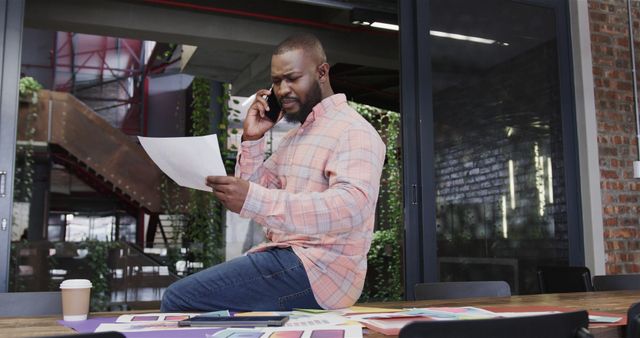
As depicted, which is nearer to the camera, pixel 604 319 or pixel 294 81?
pixel 604 319

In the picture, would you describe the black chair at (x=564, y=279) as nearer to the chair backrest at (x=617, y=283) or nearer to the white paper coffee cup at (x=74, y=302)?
the chair backrest at (x=617, y=283)

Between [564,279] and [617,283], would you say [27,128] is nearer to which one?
[564,279]

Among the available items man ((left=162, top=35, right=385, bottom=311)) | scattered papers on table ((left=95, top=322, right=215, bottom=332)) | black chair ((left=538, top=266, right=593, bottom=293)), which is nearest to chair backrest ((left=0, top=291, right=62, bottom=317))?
man ((left=162, top=35, right=385, bottom=311))

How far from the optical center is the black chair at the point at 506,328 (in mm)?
1028

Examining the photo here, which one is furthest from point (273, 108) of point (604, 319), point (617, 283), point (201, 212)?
point (201, 212)

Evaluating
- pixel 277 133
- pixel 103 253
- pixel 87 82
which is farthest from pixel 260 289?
pixel 87 82

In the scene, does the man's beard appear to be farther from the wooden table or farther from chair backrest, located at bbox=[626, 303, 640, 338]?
chair backrest, located at bbox=[626, 303, 640, 338]

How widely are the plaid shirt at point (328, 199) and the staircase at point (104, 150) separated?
7694 mm

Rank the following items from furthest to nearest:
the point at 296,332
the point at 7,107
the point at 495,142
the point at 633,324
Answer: the point at 495,142 < the point at 7,107 < the point at 633,324 < the point at 296,332

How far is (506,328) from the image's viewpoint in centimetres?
107

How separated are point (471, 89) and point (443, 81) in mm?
234

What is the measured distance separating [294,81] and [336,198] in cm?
46

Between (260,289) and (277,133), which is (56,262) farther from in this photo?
(260,289)

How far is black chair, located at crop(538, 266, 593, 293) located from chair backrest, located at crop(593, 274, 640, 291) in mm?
158
